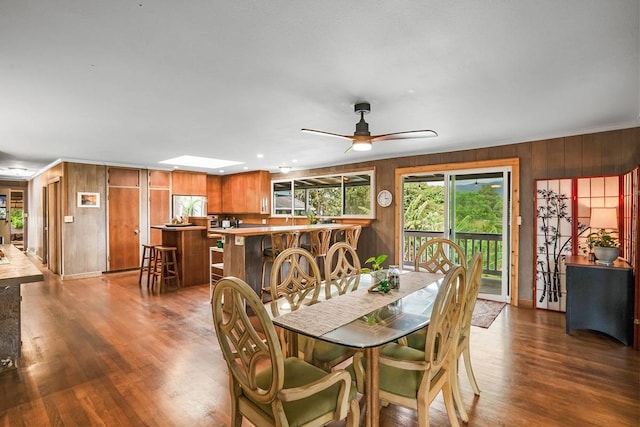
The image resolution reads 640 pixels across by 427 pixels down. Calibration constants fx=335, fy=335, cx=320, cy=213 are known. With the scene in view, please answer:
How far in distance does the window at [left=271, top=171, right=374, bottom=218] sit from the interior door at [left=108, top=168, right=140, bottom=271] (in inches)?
119

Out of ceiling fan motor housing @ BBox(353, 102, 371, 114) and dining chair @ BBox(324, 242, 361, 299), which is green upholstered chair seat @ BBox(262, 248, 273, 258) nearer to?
dining chair @ BBox(324, 242, 361, 299)

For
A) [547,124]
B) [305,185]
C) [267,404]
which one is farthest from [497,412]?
[305,185]

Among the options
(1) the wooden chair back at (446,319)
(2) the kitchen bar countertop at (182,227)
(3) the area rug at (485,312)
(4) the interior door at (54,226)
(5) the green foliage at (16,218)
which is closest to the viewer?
(1) the wooden chair back at (446,319)

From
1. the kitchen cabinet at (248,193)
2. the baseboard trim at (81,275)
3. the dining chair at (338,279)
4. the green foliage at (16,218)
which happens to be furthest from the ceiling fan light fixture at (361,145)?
the green foliage at (16,218)

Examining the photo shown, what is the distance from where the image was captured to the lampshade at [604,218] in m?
3.93

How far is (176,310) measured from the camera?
4465 mm

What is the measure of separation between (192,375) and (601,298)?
13.2 ft

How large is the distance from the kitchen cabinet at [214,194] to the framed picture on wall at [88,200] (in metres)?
2.53

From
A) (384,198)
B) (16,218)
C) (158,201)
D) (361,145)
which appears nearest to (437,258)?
(361,145)

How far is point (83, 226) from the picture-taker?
6609 millimetres

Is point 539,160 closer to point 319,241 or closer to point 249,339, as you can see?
point 319,241

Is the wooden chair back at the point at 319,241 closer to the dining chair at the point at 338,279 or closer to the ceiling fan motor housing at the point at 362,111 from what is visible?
the dining chair at the point at 338,279

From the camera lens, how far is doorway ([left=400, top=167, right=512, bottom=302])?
16.2 feet

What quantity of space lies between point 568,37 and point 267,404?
2570mm
